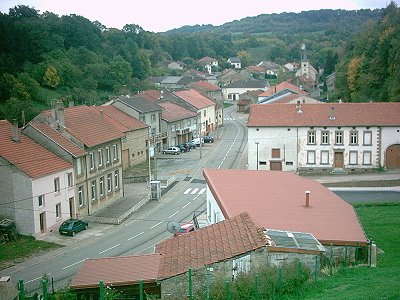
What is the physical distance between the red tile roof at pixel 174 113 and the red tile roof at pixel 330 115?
18.6 meters

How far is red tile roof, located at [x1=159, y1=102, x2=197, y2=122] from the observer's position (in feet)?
225

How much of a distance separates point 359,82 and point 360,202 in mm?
38966

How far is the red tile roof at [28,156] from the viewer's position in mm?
32594

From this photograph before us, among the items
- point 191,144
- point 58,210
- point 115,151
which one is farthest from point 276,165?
point 58,210

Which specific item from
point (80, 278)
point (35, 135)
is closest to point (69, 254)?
point (35, 135)

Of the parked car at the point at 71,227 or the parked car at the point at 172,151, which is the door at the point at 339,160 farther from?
the parked car at the point at 71,227

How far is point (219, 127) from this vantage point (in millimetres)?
92062

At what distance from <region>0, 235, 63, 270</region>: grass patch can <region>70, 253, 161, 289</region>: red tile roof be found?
13013 mm

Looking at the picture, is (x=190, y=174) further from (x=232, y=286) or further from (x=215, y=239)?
(x=232, y=286)

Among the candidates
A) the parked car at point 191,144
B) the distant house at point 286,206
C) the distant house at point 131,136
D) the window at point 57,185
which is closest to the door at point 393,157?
the distant house at point 286,206

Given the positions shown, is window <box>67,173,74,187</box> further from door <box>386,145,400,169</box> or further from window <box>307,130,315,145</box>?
door <box>386,145,400,169</box>

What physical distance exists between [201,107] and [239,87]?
193 feet

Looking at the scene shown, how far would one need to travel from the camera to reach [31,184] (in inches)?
1264

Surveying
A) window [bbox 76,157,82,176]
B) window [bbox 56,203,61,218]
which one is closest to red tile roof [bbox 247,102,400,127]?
window [bbox 76,157,82,176]
